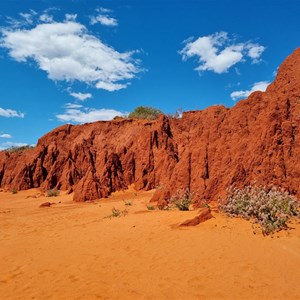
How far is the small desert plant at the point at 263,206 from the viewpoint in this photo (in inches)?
313

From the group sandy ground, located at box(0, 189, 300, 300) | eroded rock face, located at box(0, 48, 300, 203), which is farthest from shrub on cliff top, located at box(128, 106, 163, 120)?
sandy ground, located at box(0, 189, 300, 300)

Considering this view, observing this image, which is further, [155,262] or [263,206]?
[263,206]

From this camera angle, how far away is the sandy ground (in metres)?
5.34

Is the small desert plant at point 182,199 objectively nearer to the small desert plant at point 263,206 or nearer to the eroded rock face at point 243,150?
the eroded rock face at point 243,150

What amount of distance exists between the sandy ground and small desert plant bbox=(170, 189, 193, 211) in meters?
1.17

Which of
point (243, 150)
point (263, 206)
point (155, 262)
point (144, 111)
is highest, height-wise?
point (144, 111)

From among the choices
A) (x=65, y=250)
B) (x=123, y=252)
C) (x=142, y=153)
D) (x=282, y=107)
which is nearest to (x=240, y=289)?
(x=123, y=252)

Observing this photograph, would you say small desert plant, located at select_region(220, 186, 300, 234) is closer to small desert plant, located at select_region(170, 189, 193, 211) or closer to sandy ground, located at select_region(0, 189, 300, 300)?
sandy ground, located at select_region(0, 189, 300, 300)

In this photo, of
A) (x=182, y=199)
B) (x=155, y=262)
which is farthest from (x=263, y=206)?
(x=182, y=199)

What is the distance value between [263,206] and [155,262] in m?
3.18

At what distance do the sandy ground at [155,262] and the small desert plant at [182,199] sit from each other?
117 centimetres

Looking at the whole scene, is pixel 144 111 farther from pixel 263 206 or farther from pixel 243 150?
pixel 263 206

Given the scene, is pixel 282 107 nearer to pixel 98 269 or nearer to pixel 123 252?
pixel 123 252

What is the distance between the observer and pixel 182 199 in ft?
38.5
